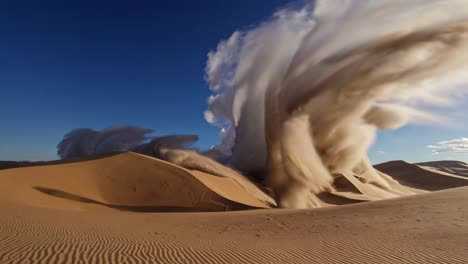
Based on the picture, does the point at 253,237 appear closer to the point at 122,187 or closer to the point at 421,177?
the point at 122,187

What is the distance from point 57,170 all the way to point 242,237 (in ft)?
77.1

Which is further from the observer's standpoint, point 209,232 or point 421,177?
point 421,177

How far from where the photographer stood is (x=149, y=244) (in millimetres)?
10508

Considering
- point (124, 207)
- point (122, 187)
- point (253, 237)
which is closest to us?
point (253, 237)

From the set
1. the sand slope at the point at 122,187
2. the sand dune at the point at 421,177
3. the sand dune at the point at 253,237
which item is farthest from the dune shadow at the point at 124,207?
the sand dune at the point at 421,177

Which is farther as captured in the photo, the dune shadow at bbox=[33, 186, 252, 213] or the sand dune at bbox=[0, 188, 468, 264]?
the dune shadow at bbox=[33, 186, 252, 213]

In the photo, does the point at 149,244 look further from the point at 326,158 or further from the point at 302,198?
the point at 326,158

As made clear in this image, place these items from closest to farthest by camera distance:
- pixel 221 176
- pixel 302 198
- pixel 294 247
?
pixel 294 247
pixel 302 198
pixel 221 176

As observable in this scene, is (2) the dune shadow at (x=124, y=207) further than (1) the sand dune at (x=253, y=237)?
Yes

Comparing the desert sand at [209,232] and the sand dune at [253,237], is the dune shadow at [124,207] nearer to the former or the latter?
the desert sand at [209,232]

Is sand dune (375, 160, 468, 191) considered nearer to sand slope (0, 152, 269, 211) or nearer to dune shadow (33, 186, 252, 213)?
sand slope (0, 152, 269, 211)

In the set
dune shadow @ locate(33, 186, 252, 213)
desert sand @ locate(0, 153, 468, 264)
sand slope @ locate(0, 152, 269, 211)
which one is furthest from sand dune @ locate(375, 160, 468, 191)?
dune shadow @ locate(33, 186, 252, 213)

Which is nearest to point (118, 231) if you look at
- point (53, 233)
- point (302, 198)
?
point (53, 233)

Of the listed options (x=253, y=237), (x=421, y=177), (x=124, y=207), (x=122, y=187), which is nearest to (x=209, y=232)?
(x=253, y=237)
